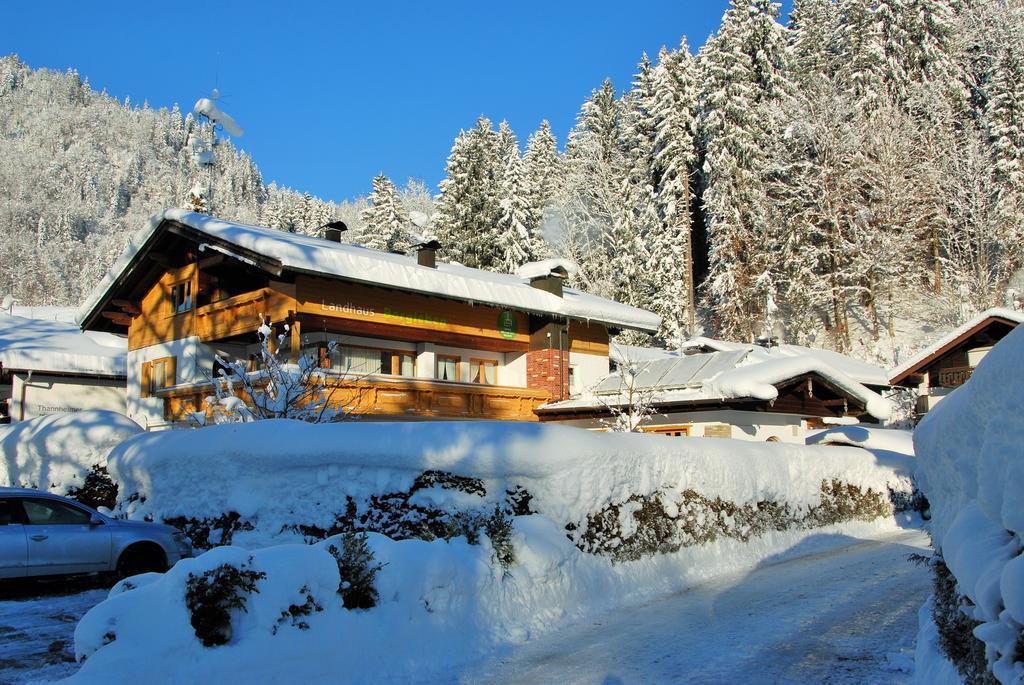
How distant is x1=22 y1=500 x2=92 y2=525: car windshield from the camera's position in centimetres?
1174

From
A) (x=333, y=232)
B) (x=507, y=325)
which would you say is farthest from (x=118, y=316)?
(x=507, y=325)

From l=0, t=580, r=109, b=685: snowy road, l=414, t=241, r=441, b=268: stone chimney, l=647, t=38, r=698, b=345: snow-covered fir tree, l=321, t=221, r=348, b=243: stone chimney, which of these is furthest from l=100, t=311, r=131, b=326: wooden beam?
l=647, t=38, r=698, b=345: snow-covered fir tree

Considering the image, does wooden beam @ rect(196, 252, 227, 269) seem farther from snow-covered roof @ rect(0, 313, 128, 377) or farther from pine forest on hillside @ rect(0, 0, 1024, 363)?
pine forest on hillside @ rect(0, 0, 1024, 363)

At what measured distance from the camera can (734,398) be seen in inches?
932

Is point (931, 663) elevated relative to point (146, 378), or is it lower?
lower

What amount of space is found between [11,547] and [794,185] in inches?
1873

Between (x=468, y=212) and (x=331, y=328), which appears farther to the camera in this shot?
(x=468, y=212)

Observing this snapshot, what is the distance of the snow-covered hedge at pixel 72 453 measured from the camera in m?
15.9

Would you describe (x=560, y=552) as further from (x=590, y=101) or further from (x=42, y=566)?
(x=590, y=101)

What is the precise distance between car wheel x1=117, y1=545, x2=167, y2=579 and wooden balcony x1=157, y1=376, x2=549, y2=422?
961cm

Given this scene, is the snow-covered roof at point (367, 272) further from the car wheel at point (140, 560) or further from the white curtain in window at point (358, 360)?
the car wheel at point (140, 560)

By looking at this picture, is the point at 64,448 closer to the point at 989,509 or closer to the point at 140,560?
the point at 140,560

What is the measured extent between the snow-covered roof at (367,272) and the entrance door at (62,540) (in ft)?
37.1

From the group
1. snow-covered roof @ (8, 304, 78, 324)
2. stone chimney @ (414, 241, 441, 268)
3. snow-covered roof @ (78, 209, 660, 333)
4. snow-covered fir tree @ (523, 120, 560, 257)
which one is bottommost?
snow-covered roof @ (78, 209, 660, 333)
